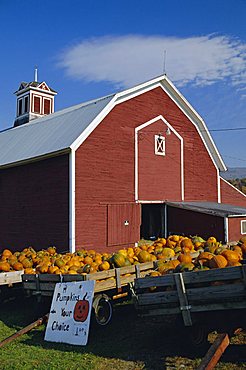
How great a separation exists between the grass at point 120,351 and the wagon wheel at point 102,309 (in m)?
0.14

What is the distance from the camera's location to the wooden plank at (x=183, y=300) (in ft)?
18.8

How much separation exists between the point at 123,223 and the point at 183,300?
10434 mm

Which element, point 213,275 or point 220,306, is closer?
point 220,306

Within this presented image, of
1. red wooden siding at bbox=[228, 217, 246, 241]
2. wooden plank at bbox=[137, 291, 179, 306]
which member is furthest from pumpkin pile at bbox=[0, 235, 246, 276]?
red wooden siding at bbox=[228, 217, 246, 241]

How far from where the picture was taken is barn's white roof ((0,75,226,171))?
1536 cm

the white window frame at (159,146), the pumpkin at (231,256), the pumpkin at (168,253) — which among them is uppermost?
the white window frame at (159,146)

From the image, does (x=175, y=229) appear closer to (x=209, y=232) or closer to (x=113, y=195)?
(x=209, y=232)

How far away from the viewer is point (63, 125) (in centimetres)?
1748

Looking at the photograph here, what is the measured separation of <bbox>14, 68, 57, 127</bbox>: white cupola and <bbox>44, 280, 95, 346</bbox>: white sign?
78.2 feet

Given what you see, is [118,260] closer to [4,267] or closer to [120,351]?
[120,351]

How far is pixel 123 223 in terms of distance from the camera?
1620 centimetres

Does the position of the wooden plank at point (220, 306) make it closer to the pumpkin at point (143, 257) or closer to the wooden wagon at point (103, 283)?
the wooden wagon at point (103, 283)

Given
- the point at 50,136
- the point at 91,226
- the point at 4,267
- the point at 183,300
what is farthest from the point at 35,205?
the point at 183,300

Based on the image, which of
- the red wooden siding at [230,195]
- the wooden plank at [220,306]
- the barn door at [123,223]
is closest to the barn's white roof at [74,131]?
the red wooden siding at [230,195]
